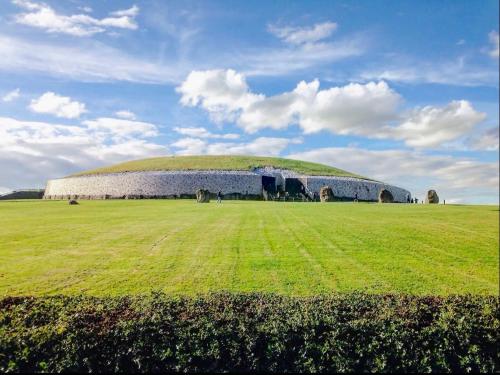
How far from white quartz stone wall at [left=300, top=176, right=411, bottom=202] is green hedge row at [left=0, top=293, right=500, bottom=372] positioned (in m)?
61.6

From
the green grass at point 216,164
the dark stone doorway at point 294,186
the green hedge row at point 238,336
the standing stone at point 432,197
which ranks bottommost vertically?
the green hedge row at point 238,336

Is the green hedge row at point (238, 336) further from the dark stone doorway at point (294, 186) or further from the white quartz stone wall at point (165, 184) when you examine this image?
the dark stone doorway at point (294, 186)

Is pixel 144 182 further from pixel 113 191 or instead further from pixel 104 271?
pixel 104 271

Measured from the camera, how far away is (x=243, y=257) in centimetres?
1411

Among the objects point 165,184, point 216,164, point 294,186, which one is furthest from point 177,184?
point 294,186

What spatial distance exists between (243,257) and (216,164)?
6536 cm

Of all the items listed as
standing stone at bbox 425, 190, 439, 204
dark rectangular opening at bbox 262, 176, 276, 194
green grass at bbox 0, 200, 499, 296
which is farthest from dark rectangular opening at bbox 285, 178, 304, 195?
green grass at bbox 0, 200, 499, 296

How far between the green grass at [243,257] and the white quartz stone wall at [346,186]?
50.3 m

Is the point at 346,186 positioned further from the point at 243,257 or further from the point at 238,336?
the point at 238,336

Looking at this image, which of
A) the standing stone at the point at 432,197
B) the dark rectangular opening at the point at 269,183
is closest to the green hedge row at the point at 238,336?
the standing stone at the point at 432,197

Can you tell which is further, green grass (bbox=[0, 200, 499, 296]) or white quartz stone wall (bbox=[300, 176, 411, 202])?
white quartz stone wall (bbox=[300, 176, 411, 202])

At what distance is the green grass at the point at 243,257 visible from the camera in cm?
1145

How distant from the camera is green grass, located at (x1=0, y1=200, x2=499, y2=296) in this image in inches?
451

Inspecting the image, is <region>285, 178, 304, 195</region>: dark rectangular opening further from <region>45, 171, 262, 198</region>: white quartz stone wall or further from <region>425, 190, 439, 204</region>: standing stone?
<region>425, 190, 439, 204</region>: standing stone
